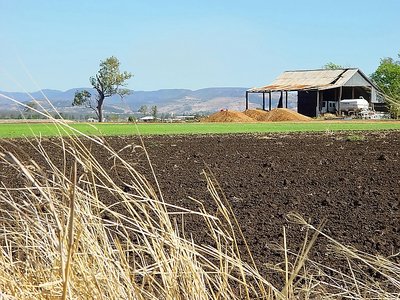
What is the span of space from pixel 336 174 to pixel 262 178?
45.8 inches

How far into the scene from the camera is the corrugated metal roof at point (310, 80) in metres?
54.8

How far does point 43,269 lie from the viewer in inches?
114

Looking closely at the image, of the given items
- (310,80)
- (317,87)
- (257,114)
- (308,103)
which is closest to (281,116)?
(257,114)

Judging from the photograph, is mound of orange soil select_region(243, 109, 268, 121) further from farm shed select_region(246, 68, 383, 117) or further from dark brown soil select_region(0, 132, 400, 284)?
dark brown soil select_region(0, 132, 400, 284)

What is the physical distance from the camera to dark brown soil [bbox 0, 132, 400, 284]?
6.00m

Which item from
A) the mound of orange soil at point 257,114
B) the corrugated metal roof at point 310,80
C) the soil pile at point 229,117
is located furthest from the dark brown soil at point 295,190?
the corrugated metal roof at point 310,80

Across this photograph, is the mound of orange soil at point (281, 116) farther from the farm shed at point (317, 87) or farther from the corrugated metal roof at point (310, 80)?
the farm shed at point (317, 87)

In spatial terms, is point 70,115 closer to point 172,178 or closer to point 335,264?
point 335,264

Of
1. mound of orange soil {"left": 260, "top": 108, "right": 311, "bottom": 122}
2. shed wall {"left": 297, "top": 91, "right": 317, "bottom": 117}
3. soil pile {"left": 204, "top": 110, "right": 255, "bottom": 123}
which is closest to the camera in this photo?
mound of orange soil {"left": 260, "top": 108, "right": 311, "bottom": 122}

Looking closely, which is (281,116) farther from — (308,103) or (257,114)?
(308,103)

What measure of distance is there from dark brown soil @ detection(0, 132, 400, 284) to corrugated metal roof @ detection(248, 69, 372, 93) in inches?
1548

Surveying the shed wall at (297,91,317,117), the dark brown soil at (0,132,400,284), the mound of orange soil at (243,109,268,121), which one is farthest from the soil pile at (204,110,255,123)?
the dark brown soil at (0,132,400,284)

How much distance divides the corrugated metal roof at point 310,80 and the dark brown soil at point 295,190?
3931 cm

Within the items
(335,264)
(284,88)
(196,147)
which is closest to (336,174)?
(335,264)
